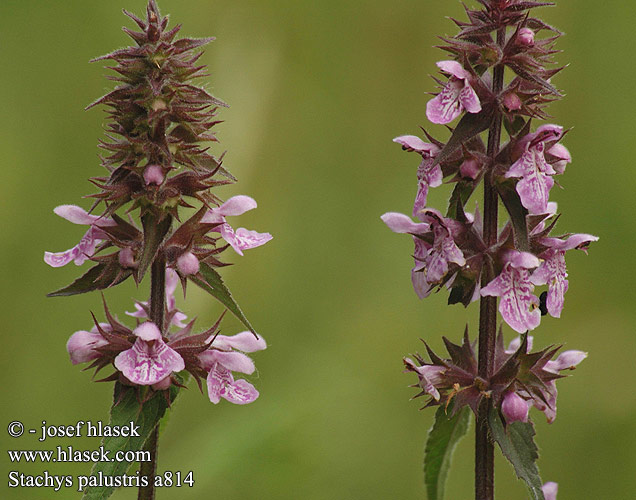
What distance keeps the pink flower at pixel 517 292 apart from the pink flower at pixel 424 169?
0.37m

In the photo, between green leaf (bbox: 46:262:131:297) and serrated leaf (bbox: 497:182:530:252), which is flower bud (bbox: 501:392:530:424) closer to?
serrated leaf (bbox: 497:182:530:252)

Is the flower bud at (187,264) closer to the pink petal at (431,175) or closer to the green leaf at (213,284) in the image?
the green leaf at (213,284)

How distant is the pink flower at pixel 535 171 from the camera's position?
3164mm

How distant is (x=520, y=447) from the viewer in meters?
3.30

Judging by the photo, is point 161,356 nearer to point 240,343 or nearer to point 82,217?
point 240,343

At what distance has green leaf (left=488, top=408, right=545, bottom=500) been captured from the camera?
3125 millimetres

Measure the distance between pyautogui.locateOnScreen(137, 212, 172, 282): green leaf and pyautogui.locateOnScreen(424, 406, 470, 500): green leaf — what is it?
1233 mm

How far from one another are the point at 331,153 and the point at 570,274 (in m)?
1.99

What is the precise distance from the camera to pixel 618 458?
565cm

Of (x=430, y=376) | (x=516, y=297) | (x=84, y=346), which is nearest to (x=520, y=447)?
(x=430, y=376)

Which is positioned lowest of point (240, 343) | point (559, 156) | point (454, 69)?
point (240, 343)

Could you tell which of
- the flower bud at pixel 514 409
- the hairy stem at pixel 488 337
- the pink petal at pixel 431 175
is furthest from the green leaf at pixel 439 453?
the pink petal at pixel 431 175

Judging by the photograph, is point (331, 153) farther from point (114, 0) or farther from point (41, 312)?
point (41, 312)

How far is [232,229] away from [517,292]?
1034mm
